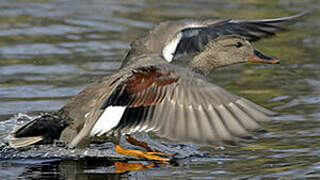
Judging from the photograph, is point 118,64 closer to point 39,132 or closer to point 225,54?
point 225,54

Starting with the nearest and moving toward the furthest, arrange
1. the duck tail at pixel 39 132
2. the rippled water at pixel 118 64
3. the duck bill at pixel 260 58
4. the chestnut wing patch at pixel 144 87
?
1. the chestnut wing patch at pixel 144 87
2. the rippled water at pixel 118 64
3. the duck tail at pixel 39 132
4. the duck bill at pixel 260 58

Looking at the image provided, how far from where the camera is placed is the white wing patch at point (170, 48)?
8312 millimetres

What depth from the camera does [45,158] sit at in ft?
23.4

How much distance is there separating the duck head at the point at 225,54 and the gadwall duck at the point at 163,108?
59cm

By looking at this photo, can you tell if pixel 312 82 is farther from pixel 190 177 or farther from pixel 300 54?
pixel 190 177

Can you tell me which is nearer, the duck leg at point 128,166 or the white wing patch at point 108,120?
the white wing patch at point 108,120

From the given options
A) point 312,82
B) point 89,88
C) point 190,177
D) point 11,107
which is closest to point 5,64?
point 11,107

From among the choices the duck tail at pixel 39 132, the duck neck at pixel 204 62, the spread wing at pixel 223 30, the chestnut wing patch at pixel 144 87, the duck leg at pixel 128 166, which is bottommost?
the duck leg at pixel 128 166

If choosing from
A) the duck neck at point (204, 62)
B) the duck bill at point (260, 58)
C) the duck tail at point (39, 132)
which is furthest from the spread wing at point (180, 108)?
the duck bill at point (260, 58)

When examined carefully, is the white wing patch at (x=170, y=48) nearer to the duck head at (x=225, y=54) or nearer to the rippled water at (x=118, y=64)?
the duck head at (x=225, y=54)

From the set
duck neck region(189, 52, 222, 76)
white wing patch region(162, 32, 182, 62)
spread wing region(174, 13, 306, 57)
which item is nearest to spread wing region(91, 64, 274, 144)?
duck neck region(189, 52, 222, 76)

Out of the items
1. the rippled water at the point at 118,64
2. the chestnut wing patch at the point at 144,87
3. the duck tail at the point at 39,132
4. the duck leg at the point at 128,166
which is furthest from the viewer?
the duck tail at the point at 39,132

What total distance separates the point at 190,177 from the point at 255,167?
0.64 m

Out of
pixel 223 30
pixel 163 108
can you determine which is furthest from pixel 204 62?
pixel 163 108
